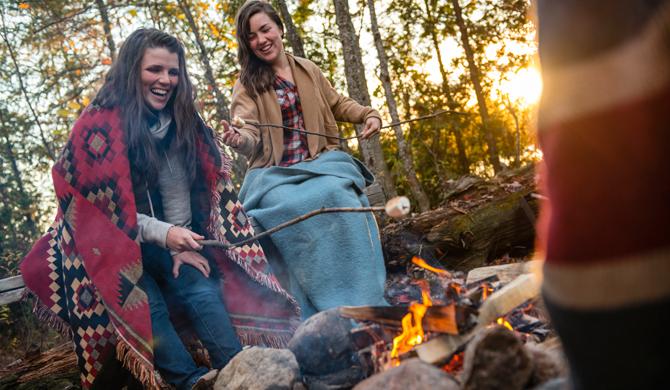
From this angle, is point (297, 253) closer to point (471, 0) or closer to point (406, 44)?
point (471, 0)

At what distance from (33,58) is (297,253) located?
11537 mm

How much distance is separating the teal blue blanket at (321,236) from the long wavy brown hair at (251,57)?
701mm

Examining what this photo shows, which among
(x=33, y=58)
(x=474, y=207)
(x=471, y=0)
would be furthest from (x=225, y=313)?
(x=33, y=58)

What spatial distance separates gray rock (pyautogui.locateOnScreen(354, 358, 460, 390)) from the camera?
61.1 inches

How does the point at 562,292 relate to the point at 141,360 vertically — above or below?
above

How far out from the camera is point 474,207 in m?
4.30

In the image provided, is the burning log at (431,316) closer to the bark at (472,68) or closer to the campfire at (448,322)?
the campfire at (448,322)

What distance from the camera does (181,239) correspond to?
278 cm

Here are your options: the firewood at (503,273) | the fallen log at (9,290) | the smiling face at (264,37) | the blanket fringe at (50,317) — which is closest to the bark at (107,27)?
the fallen log at (9,290)

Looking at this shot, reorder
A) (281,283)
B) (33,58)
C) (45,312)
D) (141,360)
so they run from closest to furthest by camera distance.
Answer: (141,360) → (45,312) → (281,283) → (33,58)

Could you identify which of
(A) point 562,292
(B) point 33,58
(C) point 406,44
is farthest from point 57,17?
(A) point 562,292

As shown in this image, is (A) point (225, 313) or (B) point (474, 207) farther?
(B) point (474, 207)

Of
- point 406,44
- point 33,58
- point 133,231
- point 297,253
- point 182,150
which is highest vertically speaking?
point 33,58

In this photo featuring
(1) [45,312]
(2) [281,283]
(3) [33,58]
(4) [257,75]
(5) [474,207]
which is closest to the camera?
(1) [45,312]
